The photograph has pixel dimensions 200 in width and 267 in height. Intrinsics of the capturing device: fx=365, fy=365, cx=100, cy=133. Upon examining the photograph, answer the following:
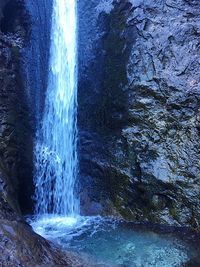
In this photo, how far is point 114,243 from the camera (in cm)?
613

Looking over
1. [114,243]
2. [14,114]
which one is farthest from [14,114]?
[114,243]

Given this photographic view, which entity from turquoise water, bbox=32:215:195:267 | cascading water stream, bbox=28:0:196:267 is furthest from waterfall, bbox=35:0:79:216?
turquoise water, bbox=32:215:195:267

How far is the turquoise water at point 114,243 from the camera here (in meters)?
5.48

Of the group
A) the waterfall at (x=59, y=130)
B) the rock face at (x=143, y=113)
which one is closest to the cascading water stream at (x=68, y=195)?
the waterfall at (x=59, y=130)

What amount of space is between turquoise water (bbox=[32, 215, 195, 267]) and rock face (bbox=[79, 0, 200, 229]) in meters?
0.68

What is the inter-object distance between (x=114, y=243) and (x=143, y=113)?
280cm

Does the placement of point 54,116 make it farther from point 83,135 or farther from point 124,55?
point 124,55

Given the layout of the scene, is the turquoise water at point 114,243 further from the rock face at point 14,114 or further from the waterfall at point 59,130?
the rock face at point 14,114

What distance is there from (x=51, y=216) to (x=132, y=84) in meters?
3.31

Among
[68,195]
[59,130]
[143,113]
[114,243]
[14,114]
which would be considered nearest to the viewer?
[114,243]

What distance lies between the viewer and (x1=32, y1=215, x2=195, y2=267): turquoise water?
548cm

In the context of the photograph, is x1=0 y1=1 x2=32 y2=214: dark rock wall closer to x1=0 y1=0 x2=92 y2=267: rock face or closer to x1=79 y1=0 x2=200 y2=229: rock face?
x1=0 y1=0 x2=92 y2=267: rock face

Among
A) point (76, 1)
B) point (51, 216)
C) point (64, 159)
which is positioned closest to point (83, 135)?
point (64, 159)

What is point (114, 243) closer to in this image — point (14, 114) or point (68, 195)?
point (68, 195)
